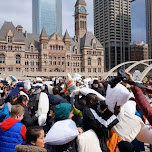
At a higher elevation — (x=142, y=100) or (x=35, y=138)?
(x=142, y=100)

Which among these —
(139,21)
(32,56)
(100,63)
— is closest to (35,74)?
(32,56)

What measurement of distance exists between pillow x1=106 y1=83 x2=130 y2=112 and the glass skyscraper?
511 feet

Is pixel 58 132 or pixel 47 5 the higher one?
pixel 47 5

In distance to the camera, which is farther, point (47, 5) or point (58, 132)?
point (47, 5)

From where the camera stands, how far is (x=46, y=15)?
6117 inches

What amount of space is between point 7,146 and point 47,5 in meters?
163

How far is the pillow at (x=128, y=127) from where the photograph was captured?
380cm

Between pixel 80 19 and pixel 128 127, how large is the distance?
295 feet

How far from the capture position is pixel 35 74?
173 ft

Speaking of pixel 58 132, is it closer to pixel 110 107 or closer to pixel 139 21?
pixel 110 107

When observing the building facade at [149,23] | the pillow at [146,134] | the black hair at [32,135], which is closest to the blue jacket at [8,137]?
the black hair at [32,135]

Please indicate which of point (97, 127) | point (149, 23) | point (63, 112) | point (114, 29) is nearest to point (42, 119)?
point (63, 112)

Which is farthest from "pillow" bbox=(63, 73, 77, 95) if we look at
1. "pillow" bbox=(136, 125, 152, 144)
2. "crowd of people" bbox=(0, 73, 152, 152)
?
"pillow" bbox=(136, 125, 152, 144)

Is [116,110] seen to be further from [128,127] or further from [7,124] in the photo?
Result: [7,124]
